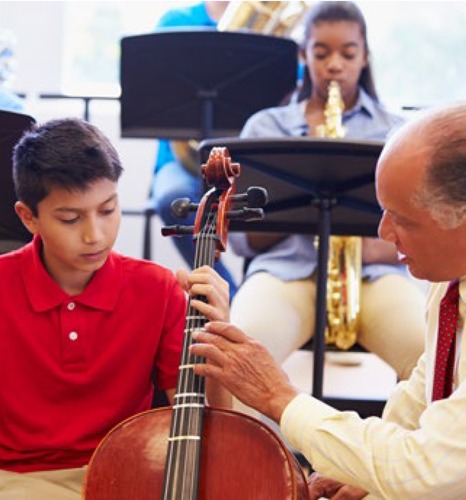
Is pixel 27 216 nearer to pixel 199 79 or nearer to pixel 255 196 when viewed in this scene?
pixel 255 196

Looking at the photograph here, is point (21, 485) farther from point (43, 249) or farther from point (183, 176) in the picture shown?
point (183, 176)

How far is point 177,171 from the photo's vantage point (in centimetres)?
399

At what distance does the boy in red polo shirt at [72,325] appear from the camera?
6.15 feet

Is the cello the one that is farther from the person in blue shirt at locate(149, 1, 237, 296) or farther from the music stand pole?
the person in blue shirt at locate(149, 1, 237, 296)

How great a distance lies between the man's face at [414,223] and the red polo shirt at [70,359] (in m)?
0.54

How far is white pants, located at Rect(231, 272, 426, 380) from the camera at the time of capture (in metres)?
2.72

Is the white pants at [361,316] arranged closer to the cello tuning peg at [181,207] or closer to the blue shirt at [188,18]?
the cello tuning peg at [181,207]

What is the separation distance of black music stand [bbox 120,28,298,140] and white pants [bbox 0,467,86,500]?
1.80 m

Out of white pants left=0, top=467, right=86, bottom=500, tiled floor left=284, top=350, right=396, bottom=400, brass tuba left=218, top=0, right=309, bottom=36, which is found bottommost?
tiled floor left=284, top=350, right=396, bottom=400

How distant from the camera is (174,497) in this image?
1485 mm

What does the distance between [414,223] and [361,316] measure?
131 centimetres

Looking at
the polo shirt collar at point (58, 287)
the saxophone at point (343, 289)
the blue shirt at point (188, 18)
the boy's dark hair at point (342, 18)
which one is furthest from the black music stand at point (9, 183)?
the blue shirt at point (188, 18)

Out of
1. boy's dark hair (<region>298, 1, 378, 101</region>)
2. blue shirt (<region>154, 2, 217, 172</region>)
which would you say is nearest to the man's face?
boy's dark hair (<region>298, 1, 378, 101</region>)

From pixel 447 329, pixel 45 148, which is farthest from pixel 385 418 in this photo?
pixel 45 148
